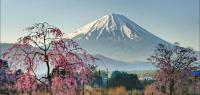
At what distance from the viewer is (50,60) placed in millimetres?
15633

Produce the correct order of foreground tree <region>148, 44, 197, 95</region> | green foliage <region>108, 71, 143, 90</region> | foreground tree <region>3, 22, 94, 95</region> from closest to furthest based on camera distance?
foreground tree <region>3, 22, 94, 95</region>
foreground tree <region>148, 44, 197, 95</region>
green foliage <region>108, 71, 143, 90</region>

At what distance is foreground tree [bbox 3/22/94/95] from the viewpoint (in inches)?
606

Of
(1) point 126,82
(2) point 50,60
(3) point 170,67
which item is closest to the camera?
(2) point 50,60

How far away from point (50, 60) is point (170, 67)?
18122 millimetres

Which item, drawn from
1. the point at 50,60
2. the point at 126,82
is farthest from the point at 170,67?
the point at 126,82

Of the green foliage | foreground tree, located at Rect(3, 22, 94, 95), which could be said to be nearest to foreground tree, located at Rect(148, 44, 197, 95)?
foreground tree, located at Rect(3, 22, 94, 95)

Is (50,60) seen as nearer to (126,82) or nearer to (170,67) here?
(170,67)

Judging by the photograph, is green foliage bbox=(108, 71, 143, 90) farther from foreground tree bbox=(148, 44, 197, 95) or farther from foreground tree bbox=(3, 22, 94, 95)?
foreground tree bbox=(3, 22, 94, 95)

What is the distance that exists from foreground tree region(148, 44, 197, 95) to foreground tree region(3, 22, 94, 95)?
1709 cm

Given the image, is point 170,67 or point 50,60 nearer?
point 50,60

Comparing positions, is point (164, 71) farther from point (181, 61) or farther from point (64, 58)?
point (64, 58)

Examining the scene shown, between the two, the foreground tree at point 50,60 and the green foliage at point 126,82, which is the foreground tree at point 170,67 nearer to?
the foreground tree at point 50,60

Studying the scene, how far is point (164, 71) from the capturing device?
108ft

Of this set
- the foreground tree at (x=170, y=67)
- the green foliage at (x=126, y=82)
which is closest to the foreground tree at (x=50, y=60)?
the foreground tree at (x=170, y=67)
